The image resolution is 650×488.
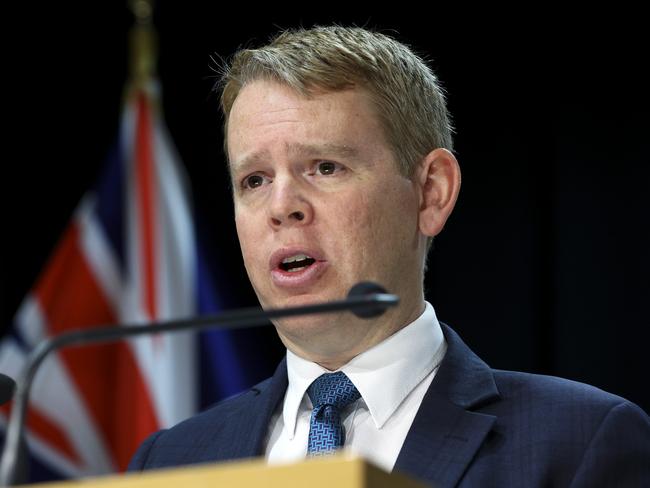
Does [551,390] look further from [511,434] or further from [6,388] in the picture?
[6,388]

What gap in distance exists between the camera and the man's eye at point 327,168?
199cm

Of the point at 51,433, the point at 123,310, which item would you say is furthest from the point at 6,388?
the point at 123,310

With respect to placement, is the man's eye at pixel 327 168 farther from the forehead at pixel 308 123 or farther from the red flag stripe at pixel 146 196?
the red flag stripe at pixel 146 196

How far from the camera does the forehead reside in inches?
78.2

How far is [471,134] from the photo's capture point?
339 centimetres

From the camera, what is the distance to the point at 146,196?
4.12m

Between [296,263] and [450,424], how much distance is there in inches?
14.1

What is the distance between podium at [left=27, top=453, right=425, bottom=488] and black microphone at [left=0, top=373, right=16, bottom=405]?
0.54 metres

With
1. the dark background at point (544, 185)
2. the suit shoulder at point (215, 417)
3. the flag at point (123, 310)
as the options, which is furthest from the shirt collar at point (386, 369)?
the flag at point (123, 310)

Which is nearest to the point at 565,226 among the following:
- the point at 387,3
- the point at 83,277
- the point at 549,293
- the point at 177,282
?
the point at 549,293

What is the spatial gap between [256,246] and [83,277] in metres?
2.08

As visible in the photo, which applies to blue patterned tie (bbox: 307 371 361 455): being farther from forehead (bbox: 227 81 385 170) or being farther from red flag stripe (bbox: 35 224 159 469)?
red flag stripe (bbox: 35 224 159 469)

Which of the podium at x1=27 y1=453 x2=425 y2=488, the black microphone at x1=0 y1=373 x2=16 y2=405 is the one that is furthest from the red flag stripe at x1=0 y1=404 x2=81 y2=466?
the podium at x1=27 y1=453 x2=425 y2=488

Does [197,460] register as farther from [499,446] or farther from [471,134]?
[471,134]
